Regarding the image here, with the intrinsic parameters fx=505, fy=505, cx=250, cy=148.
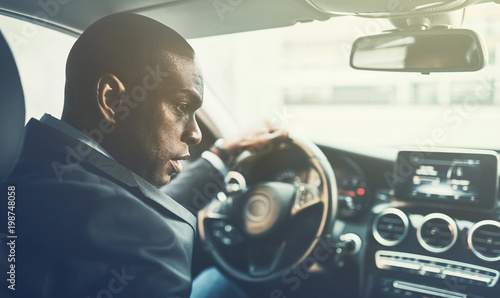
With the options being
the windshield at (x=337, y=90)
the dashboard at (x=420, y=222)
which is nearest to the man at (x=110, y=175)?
the dashboard at (x=420, y=222)

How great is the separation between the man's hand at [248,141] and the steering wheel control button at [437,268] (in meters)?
0.63

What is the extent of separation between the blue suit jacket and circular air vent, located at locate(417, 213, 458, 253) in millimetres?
1131

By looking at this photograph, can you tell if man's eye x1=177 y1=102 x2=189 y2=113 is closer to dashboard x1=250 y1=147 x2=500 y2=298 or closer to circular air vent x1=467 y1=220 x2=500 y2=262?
dashboard x1=250 y1=147 x2=500 y2=298

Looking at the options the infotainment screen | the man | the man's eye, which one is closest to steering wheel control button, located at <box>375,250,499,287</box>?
the infotainment screen

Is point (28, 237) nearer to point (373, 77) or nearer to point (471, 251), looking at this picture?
point (471, 251)

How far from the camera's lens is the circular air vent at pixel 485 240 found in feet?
5.88

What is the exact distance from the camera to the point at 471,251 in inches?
72.0

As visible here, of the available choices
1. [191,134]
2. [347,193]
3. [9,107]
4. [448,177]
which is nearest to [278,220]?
[347,193]

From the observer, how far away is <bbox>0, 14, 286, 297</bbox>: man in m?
1.05

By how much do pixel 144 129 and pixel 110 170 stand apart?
119mm

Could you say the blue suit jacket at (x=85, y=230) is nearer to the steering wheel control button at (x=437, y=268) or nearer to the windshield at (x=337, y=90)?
the steering wheel control button at (x=437, y=268)

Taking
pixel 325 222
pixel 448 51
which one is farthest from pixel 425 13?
pixel 325 222

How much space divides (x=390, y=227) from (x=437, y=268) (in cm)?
24

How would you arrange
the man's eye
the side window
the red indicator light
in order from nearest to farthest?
the man's eye → the side window → the red indicator light
